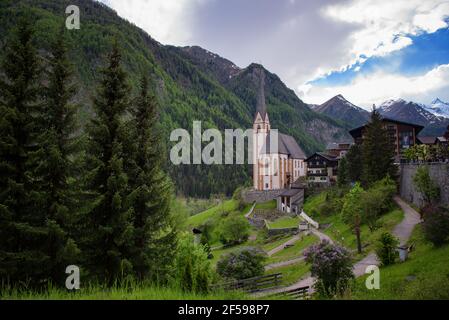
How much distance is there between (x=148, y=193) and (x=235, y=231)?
1738 inches

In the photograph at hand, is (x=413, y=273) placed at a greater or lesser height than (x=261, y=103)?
lesser

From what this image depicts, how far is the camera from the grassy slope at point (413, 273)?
15690 millimetres

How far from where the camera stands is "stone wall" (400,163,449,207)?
3266cm

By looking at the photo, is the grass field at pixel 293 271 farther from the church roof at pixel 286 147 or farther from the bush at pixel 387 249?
the church roof at pixel 286 147

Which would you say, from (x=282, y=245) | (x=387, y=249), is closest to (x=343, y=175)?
(x=282, y=245)

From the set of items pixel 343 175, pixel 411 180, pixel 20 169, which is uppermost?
pixel 343 175

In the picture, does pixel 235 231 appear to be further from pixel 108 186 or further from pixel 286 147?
pixel 108 186

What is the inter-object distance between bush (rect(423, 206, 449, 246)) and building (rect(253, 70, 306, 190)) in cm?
6393

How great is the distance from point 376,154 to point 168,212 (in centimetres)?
3785

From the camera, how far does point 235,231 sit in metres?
61.4

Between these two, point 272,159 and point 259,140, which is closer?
point 272,159

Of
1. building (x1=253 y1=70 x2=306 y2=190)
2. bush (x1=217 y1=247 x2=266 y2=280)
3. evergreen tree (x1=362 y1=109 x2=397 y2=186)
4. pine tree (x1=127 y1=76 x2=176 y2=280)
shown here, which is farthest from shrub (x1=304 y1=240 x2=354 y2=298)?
building (x1=253 y1=70 x2=306 y2=190)
